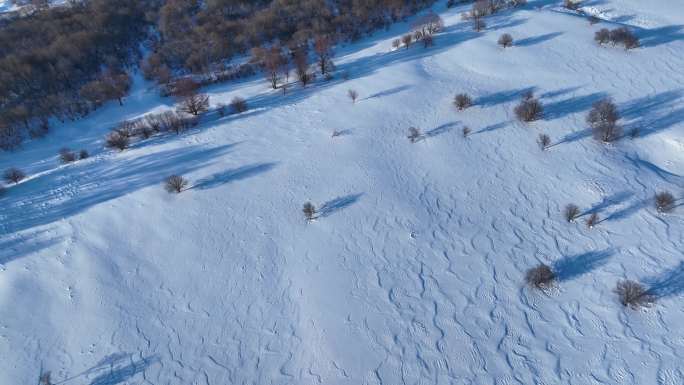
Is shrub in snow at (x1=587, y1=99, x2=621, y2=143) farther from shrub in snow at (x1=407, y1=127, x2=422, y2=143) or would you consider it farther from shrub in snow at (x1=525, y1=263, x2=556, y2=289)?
shrub in snow at (x1=525, y1=263, x2=556, y2=289)

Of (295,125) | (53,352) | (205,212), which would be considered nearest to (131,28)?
(295,125)

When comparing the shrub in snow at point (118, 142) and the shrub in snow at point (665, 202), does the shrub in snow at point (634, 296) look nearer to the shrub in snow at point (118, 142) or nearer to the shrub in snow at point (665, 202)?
the shrub in snow at point (665, 202)

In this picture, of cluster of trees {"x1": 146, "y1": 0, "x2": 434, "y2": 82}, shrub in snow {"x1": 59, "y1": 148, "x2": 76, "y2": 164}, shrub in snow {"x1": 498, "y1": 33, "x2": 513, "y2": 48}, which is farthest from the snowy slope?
cluster of trees {"x1": 146, "y1": 0, "x2": 434, "y2": 82}

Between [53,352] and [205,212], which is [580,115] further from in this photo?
[53,352]

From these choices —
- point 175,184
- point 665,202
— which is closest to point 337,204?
point 175,184

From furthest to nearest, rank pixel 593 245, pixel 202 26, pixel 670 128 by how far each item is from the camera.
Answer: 1. pixel 202 26
2. pixel 670 128
3. pixel 593 245

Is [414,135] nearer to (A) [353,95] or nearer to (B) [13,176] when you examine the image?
(A) [353,95]
